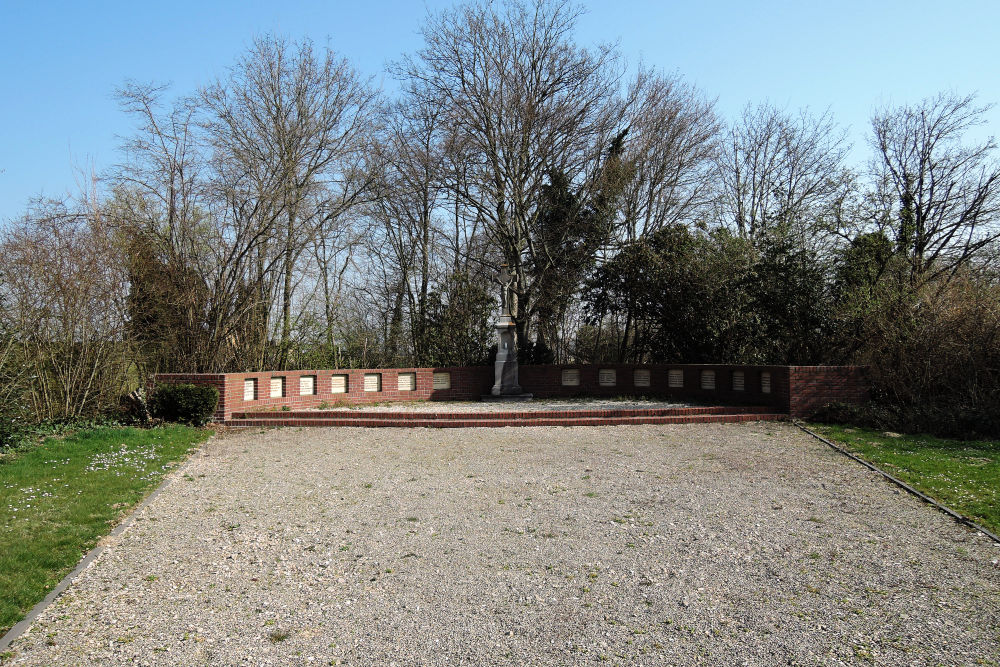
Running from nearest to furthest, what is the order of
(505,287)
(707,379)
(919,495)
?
(919,495) < (707,379) < (505,287)

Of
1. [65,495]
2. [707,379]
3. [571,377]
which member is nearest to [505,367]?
[571,377]

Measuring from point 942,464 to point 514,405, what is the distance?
9.21m

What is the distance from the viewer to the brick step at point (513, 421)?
40.9 feet

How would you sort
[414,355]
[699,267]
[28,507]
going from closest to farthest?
[28,507] → [699,267] → [414,355]

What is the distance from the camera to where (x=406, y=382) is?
16719 mm

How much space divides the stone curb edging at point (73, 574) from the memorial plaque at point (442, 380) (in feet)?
32.1

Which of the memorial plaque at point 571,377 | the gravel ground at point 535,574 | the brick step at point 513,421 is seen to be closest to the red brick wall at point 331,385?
the brick step at point 513,421

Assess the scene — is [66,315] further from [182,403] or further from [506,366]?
[506,366]

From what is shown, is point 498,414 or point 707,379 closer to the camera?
point 498,414

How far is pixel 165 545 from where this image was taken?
17.5 feet

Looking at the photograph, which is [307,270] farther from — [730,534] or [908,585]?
[908,585]

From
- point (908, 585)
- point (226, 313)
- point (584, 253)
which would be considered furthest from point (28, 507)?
point (584, 253)

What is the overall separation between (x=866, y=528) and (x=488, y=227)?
55.1ft

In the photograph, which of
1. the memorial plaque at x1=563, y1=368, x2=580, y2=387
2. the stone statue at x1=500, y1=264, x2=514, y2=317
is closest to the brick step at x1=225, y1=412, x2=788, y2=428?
the memorial plaque at x1=563, y1=368, x2=580, y2=387
